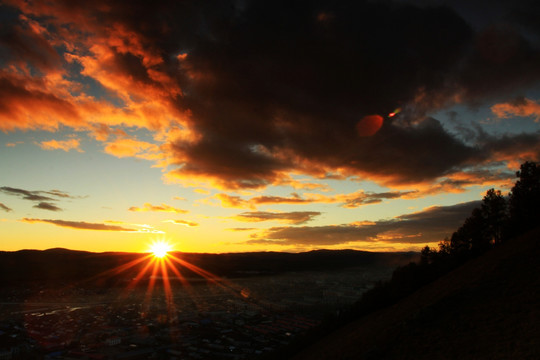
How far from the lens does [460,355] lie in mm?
16812

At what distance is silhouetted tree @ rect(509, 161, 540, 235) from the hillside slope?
73.1ft

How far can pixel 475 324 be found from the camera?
2020cm

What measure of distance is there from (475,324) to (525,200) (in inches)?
1668

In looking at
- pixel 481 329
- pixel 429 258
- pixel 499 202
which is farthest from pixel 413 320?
pixel 499 202

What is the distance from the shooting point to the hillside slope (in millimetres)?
16672

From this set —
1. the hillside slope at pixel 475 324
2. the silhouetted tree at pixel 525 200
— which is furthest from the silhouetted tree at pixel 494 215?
the hillside slope at pixel 475 324

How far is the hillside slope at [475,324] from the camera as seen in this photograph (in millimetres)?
16672

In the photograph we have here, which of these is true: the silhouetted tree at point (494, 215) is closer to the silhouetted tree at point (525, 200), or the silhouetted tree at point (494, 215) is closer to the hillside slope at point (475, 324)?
the silhouetted tree at point (525, 200)

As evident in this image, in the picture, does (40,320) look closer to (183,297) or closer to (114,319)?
(114,319)

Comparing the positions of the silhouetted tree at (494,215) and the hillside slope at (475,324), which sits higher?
the silhouetted tree at (494,215)

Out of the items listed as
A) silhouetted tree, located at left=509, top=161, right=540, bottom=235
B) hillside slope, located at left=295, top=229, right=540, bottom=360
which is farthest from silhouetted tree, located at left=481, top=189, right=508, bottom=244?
hillside slope, located at left=295, top=229, right=540, bottom=360

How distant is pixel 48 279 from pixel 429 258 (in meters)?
184

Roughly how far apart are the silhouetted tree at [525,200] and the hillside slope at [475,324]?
22.3 m

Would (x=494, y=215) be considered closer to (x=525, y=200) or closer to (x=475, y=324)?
(x=525, y=200)
